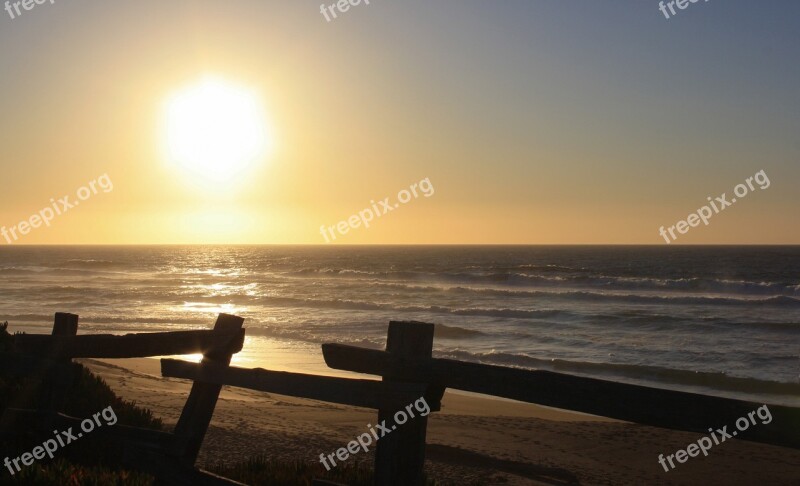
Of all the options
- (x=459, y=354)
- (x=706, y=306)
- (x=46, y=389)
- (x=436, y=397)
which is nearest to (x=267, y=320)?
(x=459, y=354)

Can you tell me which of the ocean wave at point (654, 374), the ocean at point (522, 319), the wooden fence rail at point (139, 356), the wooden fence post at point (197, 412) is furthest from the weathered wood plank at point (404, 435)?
the ocean wave at point (654, 374)

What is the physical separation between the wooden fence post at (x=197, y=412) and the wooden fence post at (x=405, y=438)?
1.55m

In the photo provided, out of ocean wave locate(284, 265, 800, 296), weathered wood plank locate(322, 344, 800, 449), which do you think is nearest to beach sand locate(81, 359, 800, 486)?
weathered wood plank locate(322, 344, 800, 449)

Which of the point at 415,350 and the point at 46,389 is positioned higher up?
the point at 46,389

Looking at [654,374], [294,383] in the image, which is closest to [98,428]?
[294,383]

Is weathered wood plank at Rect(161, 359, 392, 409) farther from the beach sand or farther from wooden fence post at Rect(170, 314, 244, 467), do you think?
the beach sand

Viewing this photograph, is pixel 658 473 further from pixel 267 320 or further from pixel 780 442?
pixel 267 320

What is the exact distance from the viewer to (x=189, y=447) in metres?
5.02

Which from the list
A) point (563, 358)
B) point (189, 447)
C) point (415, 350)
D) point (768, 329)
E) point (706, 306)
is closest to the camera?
point (415, 350)

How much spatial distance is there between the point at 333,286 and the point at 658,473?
168 ft

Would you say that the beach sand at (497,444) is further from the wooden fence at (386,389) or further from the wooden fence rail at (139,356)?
the wooden fence at (386,389)

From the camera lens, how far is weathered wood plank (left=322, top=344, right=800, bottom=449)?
112 inches

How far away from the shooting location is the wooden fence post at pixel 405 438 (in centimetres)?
383

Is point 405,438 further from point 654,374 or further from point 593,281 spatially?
point 593,281
